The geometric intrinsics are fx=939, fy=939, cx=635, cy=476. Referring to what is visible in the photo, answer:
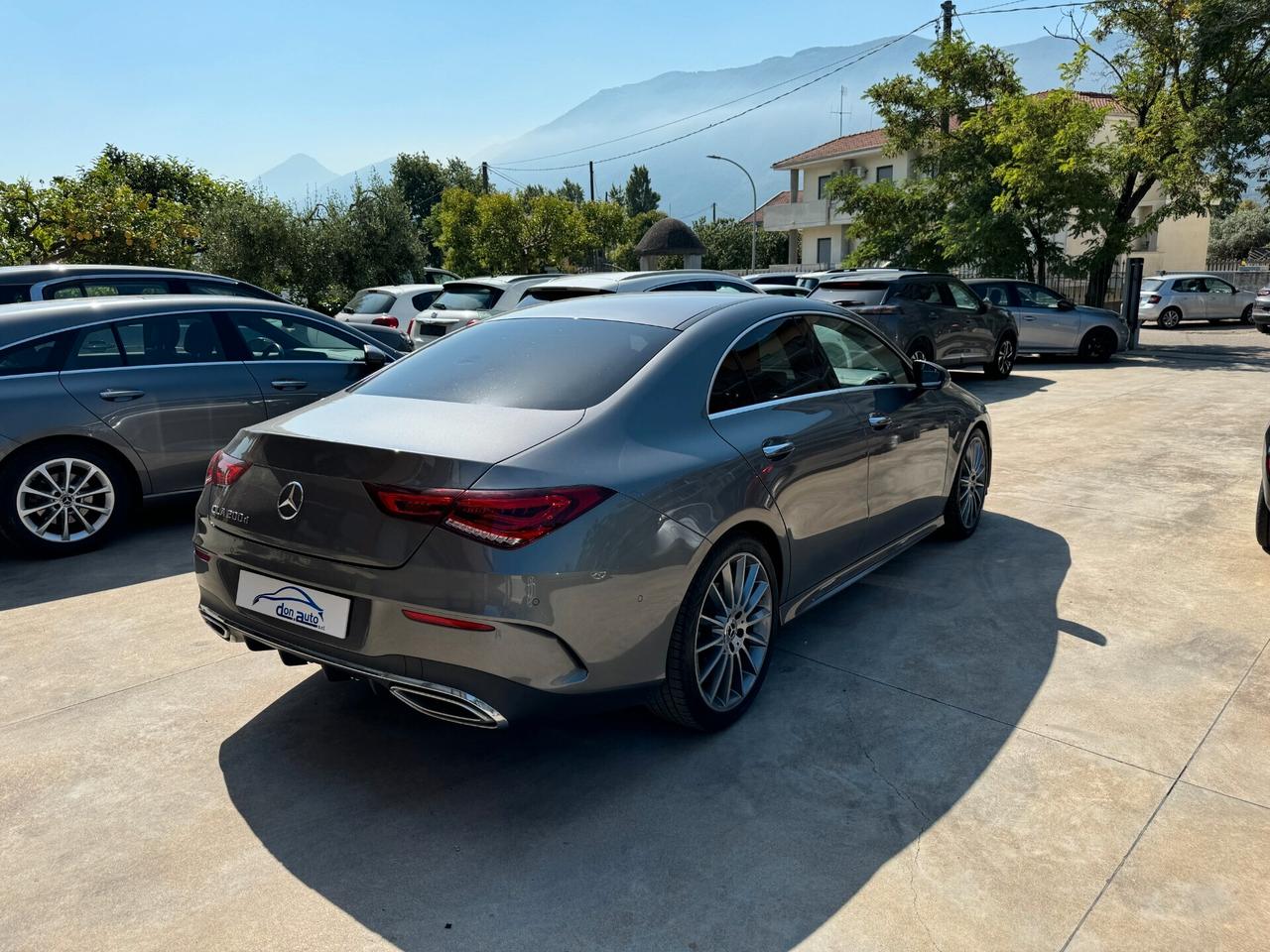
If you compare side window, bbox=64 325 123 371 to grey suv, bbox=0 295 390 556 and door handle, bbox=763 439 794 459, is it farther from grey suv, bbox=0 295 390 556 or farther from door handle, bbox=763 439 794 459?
door handle, bbox=763 439 794 459

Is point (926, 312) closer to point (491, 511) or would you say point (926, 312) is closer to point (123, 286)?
point (123, 286)

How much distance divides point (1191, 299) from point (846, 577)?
25.9 meters

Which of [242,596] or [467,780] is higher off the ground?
[242,596]

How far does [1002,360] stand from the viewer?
14.3 metres

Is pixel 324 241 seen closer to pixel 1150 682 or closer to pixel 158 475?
pixel 158 475

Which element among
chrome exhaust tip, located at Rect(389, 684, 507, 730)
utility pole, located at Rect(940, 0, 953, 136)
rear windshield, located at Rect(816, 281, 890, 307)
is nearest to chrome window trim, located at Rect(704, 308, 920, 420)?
chrome exhaust tip, located at Rect(389, 684, 507, 730)

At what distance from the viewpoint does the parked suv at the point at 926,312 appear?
12523 mm

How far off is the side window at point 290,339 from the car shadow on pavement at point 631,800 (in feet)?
11.4

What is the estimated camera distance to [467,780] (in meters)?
3.23

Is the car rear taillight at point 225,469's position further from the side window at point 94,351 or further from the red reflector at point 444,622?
the side window at point 94,351

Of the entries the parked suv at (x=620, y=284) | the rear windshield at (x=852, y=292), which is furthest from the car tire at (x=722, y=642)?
the rear windshield at (x=852, y=292)

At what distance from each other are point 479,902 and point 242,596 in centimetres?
132

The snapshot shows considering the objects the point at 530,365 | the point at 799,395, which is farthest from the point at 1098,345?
the point at 530,365

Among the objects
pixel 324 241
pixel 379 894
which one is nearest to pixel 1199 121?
pixel 324 241
